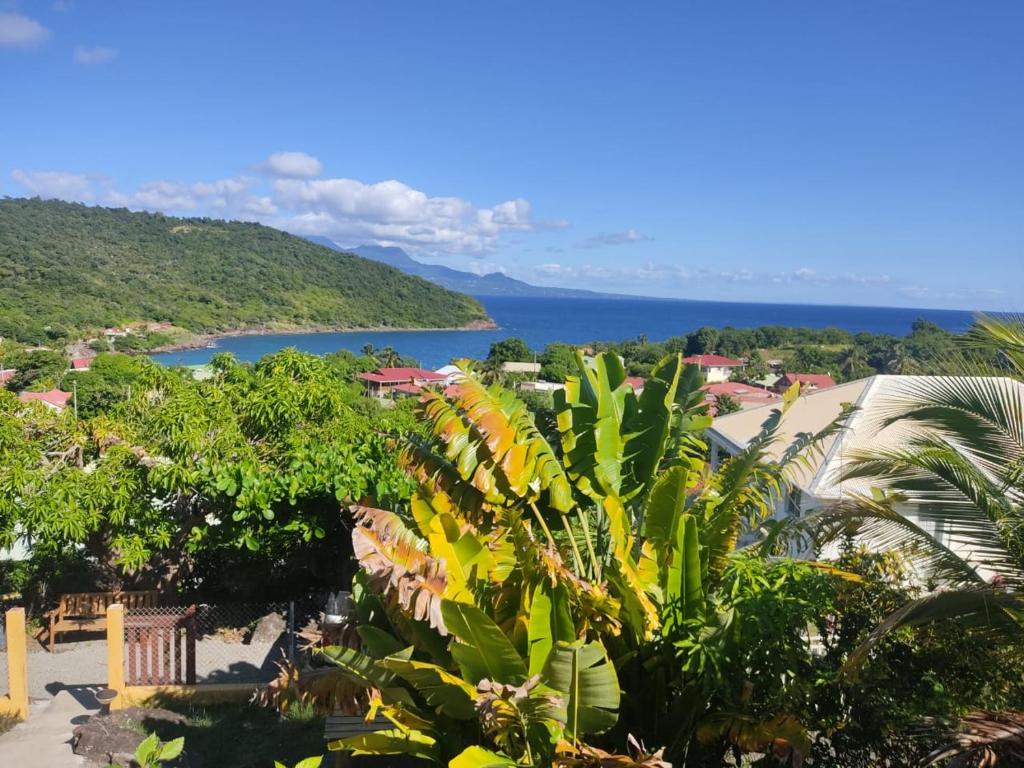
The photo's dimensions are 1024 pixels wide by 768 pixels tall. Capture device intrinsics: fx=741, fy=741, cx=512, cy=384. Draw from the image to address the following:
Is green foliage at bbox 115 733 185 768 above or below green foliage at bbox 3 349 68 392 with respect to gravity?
above

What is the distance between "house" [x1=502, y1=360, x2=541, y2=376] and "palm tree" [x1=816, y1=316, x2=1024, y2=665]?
221 ft

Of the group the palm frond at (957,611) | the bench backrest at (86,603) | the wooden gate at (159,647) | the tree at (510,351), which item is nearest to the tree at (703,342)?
the tree at (510,351)

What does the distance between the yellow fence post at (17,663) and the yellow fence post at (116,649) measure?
764 millimetres

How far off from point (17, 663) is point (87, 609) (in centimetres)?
262

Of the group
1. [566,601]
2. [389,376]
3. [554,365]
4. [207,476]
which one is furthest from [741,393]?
[566,601]

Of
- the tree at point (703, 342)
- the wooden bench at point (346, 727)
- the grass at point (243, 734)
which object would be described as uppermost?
A: the tree at point (703, 342)

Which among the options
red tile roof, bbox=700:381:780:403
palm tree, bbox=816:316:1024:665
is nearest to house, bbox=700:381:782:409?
red tile roof, bbox=700:381:780:403

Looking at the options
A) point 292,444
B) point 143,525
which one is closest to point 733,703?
point 292,444

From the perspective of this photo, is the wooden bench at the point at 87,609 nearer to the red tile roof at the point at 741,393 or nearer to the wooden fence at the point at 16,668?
the wooden fence at the point at 16,668

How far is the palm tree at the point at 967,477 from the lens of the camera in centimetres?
457

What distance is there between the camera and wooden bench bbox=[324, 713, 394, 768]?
20.4ft

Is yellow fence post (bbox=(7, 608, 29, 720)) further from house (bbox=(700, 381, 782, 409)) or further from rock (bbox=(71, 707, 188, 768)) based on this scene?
house (bbox=(700, 381, 782, 409))

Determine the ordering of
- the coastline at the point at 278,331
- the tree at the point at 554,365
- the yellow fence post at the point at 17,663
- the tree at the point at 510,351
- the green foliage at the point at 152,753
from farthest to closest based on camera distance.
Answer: the coastline at the point at 278,331
the tree at the point at 510,351
the tree at the point at 554,365
the yellow fence post at the point at 17,663
the green foliage at the point at 152,753

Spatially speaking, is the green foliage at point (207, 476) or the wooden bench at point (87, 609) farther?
the wooden bench at point (87, 609)
